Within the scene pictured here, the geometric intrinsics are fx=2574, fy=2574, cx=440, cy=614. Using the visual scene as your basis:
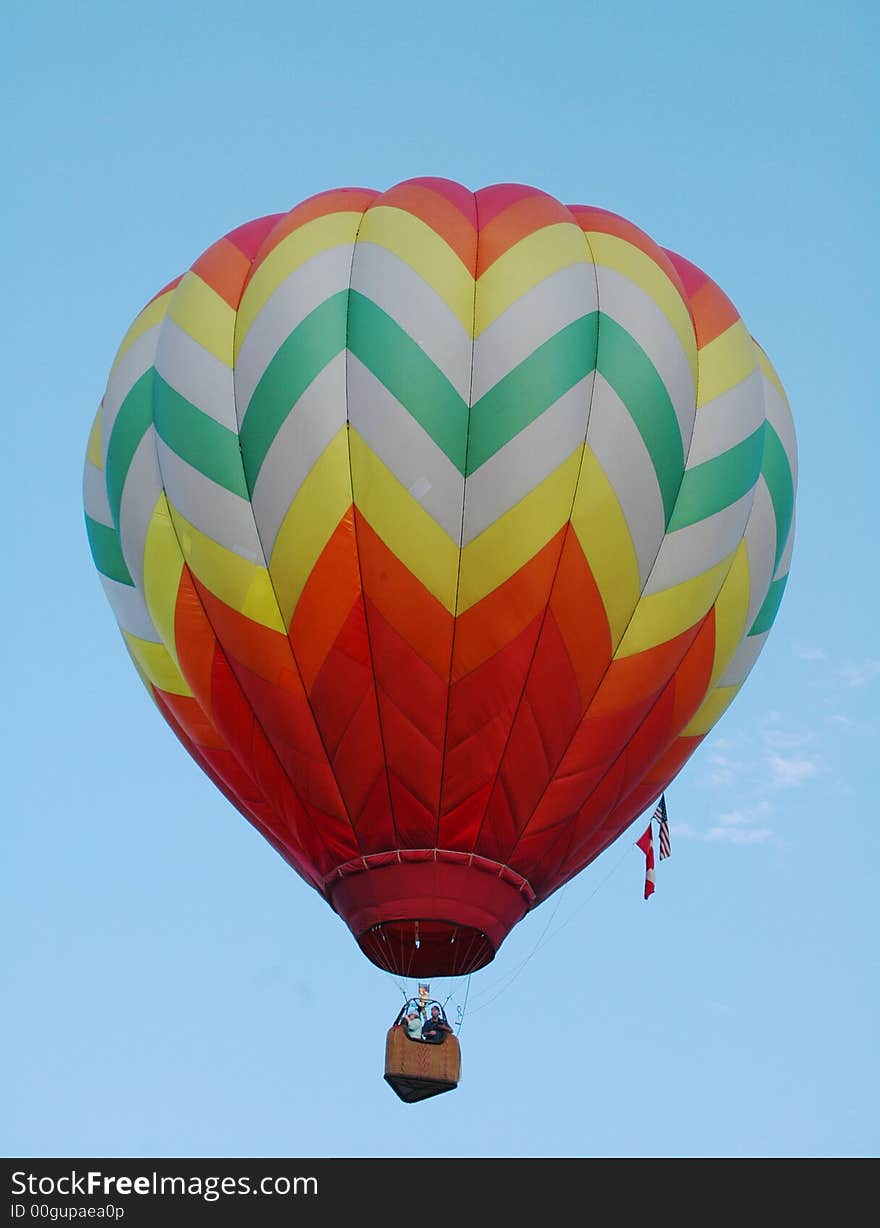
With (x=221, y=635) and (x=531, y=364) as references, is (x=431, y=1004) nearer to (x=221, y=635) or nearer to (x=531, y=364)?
(x=221, y=635)

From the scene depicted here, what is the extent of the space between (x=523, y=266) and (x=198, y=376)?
2.25 metres

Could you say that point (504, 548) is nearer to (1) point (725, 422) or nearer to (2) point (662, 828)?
(1) point (725, 422)

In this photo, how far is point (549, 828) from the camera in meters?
16.8

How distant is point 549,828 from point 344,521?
7.97 feet

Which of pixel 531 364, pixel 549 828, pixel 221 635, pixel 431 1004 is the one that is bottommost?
pixel 431 1004

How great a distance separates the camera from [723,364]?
1741 centimetres

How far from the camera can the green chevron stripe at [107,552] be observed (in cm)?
1803

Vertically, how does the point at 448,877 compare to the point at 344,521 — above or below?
below

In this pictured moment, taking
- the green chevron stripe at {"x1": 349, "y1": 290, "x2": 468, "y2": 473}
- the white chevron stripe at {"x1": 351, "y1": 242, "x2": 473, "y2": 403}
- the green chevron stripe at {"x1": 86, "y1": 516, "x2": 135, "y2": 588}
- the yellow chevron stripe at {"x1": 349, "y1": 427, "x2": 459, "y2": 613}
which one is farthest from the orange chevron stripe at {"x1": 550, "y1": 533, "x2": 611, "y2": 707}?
the green chevron stripe at {"x1": 86, "y1": 516, "x2": 135, "y2": 588}

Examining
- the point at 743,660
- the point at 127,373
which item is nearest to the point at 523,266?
the point at 127,373

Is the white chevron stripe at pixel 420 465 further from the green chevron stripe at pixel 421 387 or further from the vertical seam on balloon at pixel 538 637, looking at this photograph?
the vertical seam on balloon at pixel 538 637

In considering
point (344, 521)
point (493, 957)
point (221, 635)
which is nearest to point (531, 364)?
point (344, 521)

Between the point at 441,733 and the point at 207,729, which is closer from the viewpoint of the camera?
the point at 441,733

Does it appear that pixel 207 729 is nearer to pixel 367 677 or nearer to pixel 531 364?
pixel 367 677
